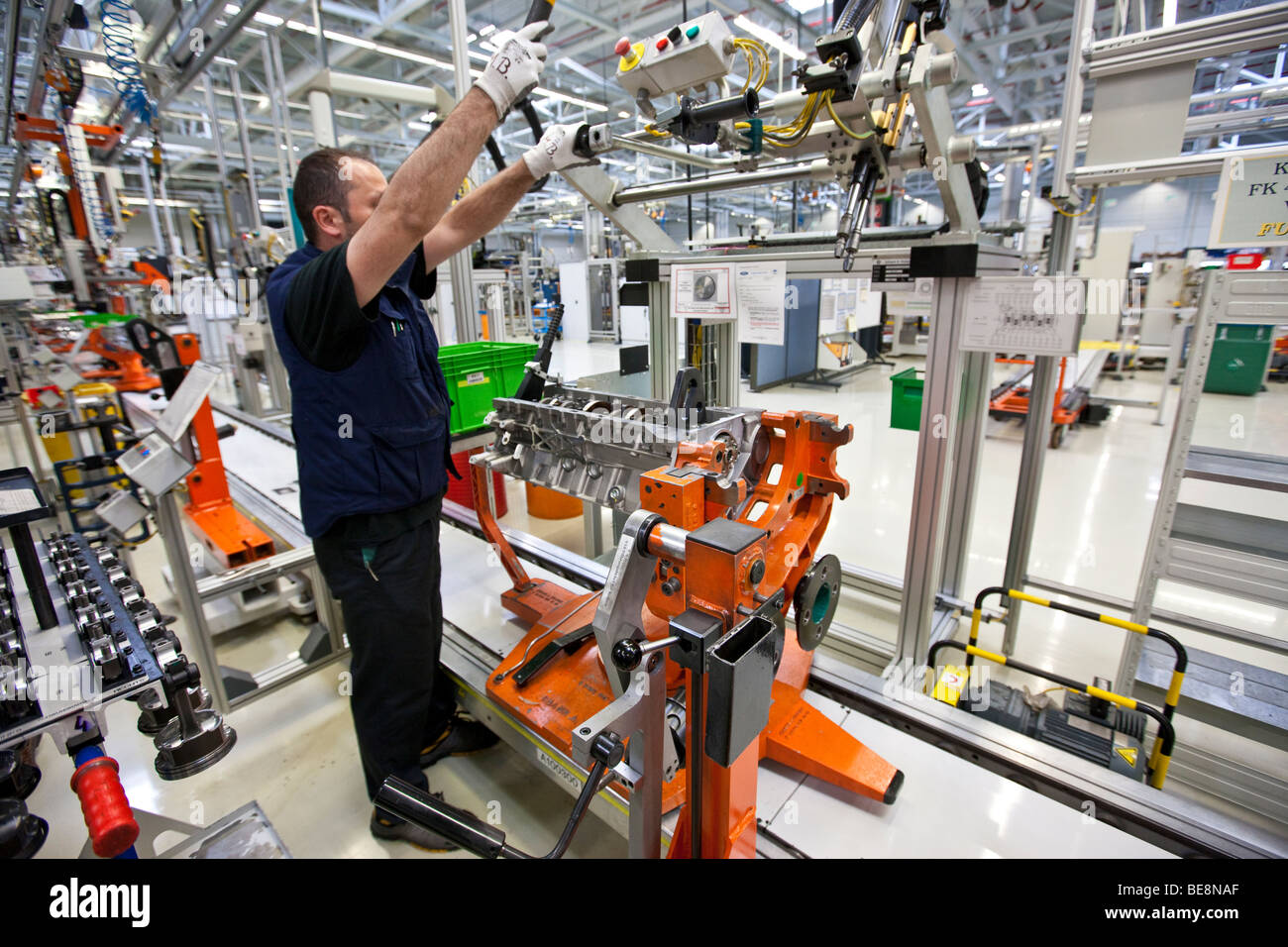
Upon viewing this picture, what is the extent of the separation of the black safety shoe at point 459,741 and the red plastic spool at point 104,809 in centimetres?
133

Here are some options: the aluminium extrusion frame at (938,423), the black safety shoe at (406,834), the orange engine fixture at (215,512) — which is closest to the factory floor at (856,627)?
the black safety shoe at (406,834)

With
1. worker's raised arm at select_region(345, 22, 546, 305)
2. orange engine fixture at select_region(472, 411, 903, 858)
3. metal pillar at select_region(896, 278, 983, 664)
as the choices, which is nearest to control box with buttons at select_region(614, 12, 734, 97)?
worker's raised arm at select_region(345, 22, 546, 305)

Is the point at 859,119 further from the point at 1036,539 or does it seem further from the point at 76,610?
the point at 1036,539

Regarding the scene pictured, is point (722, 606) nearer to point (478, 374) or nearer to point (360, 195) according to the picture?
point (360, 195)

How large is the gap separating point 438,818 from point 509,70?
1.44 m

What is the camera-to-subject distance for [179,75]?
14.6 feet

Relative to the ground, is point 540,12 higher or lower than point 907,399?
higher

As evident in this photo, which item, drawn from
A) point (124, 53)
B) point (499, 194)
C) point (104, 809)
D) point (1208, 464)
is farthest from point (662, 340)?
point (124, 53)

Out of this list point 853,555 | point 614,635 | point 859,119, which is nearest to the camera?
point 614,635

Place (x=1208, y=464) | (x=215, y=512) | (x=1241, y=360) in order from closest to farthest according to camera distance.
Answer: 1. (x=1208, y=464)
2. (x=215, y=512)
3. (x=1241, y=360)

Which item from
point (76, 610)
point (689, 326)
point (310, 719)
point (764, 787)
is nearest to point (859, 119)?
point (689, 326)

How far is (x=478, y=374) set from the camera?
309cm

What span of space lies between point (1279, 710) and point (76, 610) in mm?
3308

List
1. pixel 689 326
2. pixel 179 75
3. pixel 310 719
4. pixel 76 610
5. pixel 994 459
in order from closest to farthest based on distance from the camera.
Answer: pixel 76 610 < pixel 310 719 < pixel 689 326 < pixel 179 75 < pixel 994 459
